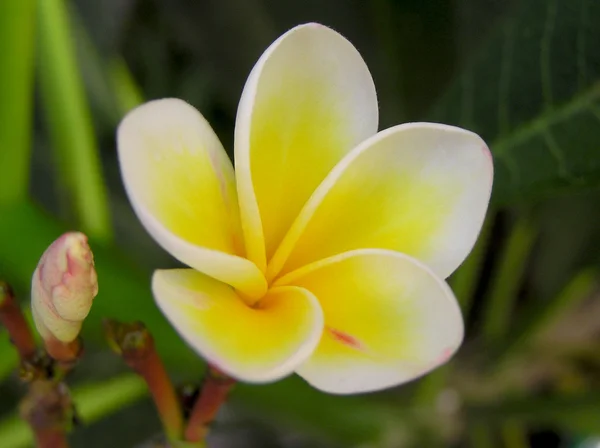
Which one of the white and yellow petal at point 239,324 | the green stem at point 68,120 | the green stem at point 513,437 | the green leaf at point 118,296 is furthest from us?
the green stem at point 513,437

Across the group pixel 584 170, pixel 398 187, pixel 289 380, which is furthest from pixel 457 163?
pixel 289 380

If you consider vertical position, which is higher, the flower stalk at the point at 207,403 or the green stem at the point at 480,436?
the flower stalk at the point at 207,403

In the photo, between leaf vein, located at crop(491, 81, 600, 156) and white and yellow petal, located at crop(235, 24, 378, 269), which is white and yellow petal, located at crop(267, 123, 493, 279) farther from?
leaf vein, located at crop(491, 81, 600, 156)

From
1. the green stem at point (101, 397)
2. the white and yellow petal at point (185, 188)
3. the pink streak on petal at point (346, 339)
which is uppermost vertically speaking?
the white and yellow petal at point (185, 188)

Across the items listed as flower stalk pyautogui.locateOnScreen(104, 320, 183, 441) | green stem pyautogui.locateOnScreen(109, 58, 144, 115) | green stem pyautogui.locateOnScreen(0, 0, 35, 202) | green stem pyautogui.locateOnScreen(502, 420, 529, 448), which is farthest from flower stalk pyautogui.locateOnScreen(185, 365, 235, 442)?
green stem pyautogui.locateOnScreen(502, 420, 529, 448)

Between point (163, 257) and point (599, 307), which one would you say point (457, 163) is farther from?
point (599, 307)

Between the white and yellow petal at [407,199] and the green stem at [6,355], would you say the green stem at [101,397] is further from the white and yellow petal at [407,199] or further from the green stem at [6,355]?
the white and yellow petal at [407,199]

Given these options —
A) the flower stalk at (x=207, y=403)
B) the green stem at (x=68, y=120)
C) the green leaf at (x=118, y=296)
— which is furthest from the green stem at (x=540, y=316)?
the flower stalk at (x=207, y=403)

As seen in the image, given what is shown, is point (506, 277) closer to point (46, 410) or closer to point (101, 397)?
point (101, 397)
